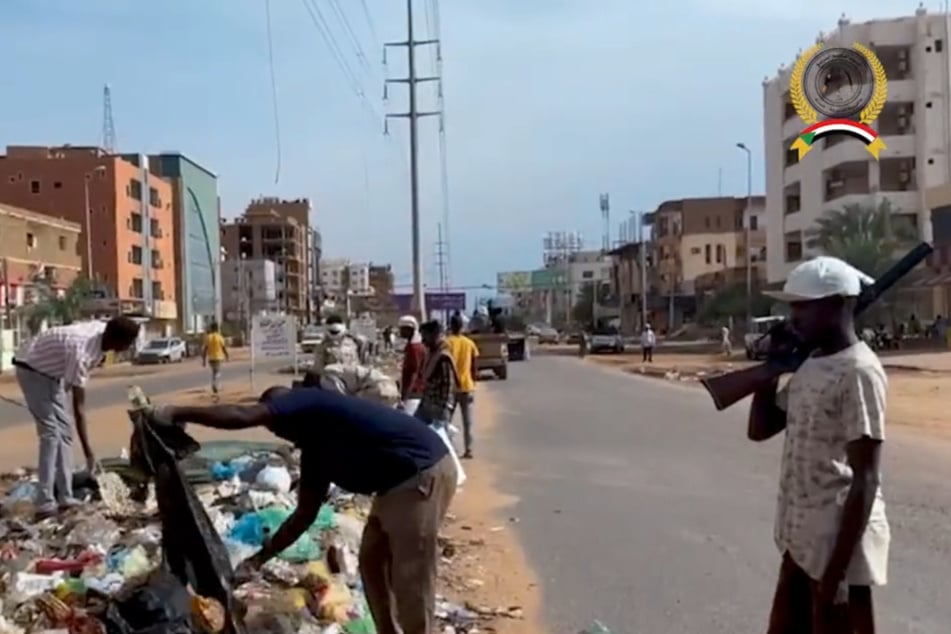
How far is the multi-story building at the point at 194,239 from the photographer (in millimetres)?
105312

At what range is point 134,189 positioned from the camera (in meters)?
91.5

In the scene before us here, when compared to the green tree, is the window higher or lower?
higher

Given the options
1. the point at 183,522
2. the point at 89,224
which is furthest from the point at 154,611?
the point at 89,224

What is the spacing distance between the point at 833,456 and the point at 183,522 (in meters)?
2.70

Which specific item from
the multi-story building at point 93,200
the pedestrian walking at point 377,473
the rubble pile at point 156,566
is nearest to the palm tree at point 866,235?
the multi-story building at point 93,200

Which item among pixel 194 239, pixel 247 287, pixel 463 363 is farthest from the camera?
pixel 247 287

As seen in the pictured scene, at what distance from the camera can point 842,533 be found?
406 cm

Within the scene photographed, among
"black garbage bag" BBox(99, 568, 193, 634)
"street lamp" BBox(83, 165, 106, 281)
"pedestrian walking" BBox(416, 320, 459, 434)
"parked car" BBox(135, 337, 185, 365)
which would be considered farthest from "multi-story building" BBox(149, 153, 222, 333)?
"black garbage bag" BBox(99, 568, 193, 634)

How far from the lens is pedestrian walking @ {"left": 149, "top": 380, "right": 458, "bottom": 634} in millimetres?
4883

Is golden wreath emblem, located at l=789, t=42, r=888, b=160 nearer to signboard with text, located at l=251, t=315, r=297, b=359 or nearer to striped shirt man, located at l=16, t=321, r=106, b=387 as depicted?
signboard with text, located at l=251, t=315, r=297, b=359

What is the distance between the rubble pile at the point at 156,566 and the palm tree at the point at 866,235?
4712 cm

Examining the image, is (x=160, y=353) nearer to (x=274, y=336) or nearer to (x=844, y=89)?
(x=844, y=89)

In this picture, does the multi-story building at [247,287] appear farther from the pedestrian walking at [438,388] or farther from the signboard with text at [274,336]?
the pedestrian walking at [438,388]

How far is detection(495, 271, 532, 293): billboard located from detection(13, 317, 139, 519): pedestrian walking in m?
160
